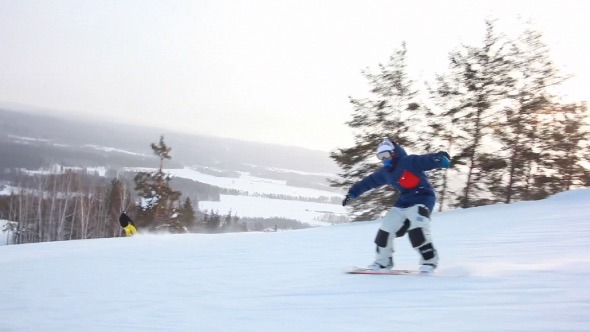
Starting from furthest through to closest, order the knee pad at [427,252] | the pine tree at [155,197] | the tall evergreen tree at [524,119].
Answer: the pine tree at [155,197]
the tall evergreen tree at [524,119]
the knee pad at [427,252]

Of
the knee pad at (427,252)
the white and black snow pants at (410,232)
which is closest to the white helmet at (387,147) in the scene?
the white and black snow pants at (410,232)

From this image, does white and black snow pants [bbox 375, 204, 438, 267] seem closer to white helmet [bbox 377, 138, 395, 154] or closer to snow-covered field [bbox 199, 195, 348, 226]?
white helmet [bbox 377, 138, 395, 154]

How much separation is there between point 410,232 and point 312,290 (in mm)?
1500

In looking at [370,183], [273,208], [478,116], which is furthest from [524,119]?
[273,208]

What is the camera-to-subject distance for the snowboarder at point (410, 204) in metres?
5.04

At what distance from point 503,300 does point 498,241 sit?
396 cm

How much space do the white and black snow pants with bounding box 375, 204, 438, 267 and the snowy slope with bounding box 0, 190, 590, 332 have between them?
0.29m

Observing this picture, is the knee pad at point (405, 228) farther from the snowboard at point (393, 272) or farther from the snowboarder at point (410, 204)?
the snowboard at point (393, 272)

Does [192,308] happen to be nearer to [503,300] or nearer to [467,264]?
[503,300]

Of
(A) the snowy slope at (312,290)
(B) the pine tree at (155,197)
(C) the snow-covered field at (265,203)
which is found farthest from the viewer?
(C) the snow-covered field at (265,203)

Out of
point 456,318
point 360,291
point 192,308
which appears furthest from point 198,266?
point 456,318

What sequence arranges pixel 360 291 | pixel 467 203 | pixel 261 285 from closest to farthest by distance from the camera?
pixel 360 291 → pixel 261 285 → pixel 467 203

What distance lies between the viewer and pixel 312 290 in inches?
178

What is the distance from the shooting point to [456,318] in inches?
120
